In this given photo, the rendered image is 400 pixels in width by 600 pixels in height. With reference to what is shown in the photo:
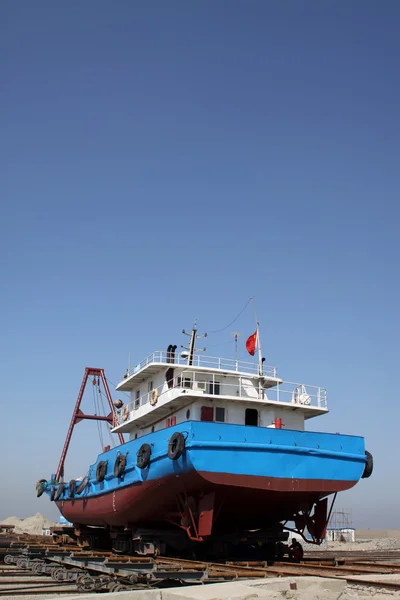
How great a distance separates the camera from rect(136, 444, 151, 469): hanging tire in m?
16.4

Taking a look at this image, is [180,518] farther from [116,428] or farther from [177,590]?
[177,590]

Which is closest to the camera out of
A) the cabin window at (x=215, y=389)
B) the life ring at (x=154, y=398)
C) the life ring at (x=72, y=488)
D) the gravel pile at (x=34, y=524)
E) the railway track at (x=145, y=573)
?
the railway track at (x=145, y=573)

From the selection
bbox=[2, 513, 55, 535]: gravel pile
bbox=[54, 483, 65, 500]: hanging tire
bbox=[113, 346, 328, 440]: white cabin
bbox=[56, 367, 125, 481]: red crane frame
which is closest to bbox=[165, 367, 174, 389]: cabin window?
bbox=[113, 346, 328, 440]: white cabin

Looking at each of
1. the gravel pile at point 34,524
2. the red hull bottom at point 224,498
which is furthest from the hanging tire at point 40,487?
the gravel pile at point 34,524

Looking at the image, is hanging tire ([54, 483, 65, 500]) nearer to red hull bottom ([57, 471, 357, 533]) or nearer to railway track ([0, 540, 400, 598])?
red hull bottom ([57, 471, 357, 533])

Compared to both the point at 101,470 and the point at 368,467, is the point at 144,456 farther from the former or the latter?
the point at 368,467

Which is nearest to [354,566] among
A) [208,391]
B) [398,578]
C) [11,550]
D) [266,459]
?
[266,459]

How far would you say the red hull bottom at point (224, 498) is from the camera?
14758 mm

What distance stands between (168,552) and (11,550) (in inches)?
237

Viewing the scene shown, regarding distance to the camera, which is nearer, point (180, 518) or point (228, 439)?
point (228, 439)

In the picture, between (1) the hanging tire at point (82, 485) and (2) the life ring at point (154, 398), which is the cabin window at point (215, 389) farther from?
(1) the hanging tire at point (82, 485)

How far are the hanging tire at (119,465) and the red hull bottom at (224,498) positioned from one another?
0.50m

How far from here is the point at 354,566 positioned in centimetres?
1373

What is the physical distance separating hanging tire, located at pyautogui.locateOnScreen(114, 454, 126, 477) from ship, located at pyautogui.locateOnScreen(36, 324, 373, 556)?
0.03 meters
